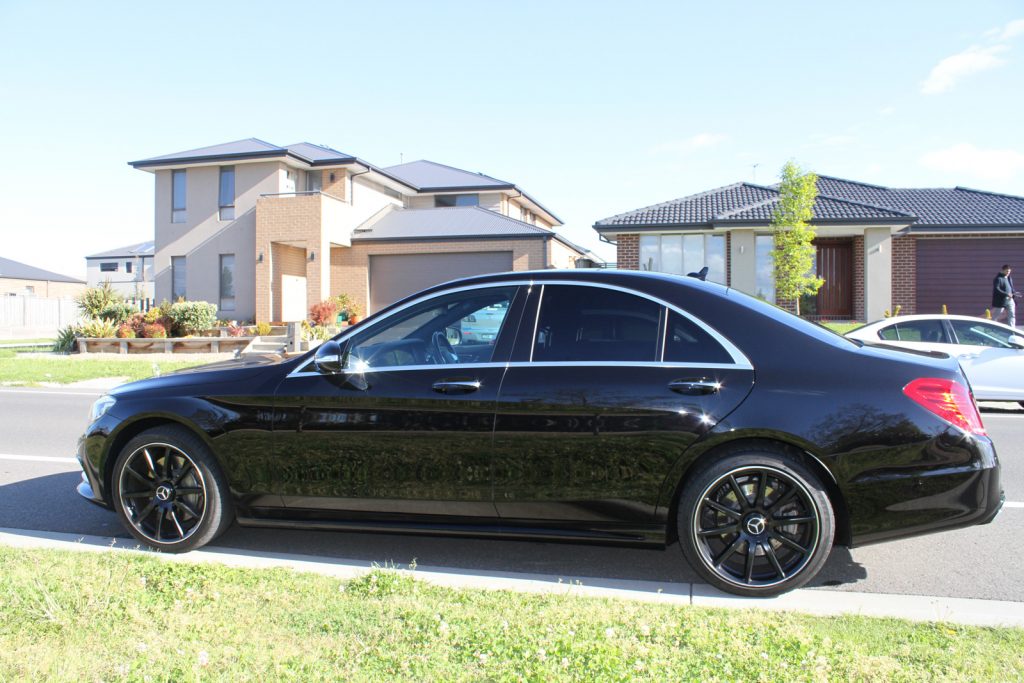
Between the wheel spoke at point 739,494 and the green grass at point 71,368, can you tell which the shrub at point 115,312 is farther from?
the wheel spoke at point 739,494

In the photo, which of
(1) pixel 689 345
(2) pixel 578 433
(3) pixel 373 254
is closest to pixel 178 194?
(3) pixel 373 254

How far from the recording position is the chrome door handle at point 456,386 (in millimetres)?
4258

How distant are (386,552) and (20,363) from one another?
57.6ft

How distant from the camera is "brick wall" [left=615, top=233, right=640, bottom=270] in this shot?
Result: 23.3 meters

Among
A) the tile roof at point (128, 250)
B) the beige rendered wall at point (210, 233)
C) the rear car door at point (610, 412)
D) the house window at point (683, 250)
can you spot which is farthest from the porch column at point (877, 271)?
the tile roof at point (128, 250)

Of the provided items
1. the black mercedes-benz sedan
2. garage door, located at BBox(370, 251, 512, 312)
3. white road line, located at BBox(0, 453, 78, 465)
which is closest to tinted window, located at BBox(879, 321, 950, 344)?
the black mercedes-benz sedan

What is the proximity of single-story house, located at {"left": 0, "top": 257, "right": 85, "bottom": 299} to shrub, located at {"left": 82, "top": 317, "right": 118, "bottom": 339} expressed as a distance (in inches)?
1582

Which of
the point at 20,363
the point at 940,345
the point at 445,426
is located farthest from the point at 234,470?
the point at 20,363

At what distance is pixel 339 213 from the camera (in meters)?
28.7

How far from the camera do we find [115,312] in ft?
76.1

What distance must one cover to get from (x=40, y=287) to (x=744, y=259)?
58271 millimetres

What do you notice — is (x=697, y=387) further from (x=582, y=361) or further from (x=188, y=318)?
(x=188, y=318)

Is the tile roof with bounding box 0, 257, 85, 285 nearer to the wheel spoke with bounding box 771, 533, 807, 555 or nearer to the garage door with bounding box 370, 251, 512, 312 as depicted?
the garage door with bounding box 370, 251, 512, 312

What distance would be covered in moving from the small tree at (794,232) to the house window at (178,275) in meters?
21.4
